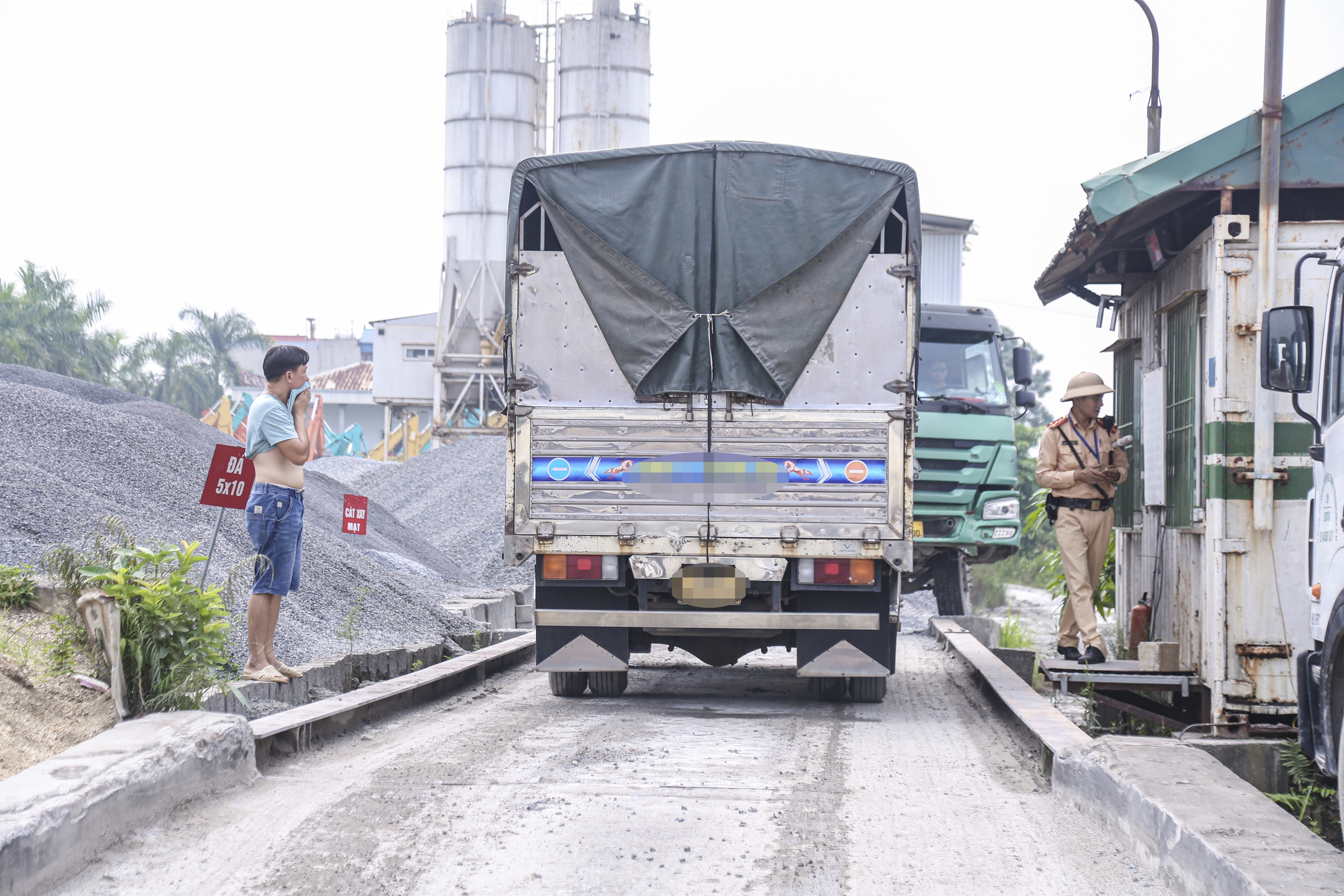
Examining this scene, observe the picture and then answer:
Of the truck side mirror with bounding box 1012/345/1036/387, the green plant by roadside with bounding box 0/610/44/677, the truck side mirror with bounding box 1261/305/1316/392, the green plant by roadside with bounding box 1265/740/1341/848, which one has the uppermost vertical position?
the truck side mirror with bounding box 1012/345/1036/387

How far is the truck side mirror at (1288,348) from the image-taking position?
548 centimetres

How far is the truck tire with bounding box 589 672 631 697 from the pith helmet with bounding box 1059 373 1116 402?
3.81m

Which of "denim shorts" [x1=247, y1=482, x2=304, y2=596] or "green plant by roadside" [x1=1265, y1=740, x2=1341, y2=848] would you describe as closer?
"green plant by roadside" [x1=1265, y1=740, x2=1341, y2=848]

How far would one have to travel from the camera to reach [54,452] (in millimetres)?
13055

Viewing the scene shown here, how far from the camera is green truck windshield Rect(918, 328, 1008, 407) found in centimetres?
1373

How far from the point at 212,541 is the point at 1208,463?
5884 millimetres

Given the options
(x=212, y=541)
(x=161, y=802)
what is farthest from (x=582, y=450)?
(x=161, y=802)

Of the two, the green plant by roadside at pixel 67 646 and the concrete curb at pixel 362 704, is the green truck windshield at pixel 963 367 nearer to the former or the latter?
the concrete curb at pixel 362 704

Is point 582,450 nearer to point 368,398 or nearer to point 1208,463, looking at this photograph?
point 1208,463

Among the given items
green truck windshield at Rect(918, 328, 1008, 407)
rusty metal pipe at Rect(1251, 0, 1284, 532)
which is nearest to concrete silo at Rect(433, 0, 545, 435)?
green truck windshield at Rect(918, 328, 1008, 407)

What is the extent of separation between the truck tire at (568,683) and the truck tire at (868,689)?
6.07ft

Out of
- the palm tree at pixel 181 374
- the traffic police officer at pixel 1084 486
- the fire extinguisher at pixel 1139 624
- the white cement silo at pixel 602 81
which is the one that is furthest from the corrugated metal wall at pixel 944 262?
the palm tree at pixel 181 374

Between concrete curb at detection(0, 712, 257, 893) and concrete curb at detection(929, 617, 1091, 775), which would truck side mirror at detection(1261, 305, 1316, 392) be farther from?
concrete curb at detection(0, 712, 257, 893)

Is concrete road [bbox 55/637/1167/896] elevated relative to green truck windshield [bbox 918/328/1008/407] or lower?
lower
